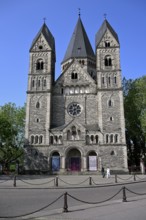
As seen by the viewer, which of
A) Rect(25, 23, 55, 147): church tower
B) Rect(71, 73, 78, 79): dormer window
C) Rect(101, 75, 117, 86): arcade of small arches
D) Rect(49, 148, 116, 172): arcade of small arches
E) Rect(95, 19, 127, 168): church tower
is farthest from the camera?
Rect(71, 73, 78, 79): dormer window

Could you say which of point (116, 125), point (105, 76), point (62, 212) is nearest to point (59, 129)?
point (116, 125)

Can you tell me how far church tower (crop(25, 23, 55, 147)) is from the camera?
116 feet

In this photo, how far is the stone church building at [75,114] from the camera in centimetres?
3356

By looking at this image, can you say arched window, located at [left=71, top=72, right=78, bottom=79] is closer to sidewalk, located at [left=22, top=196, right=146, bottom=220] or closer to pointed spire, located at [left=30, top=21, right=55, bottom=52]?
pointed spire, located at [left=30, top=21, right=55, bottom=52]

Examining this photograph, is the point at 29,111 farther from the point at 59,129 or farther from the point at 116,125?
the point at 116,125

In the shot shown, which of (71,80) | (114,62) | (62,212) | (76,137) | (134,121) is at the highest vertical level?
(114,62)

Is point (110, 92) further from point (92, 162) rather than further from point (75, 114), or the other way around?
point (92, 162)

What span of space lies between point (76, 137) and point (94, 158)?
4.02 m

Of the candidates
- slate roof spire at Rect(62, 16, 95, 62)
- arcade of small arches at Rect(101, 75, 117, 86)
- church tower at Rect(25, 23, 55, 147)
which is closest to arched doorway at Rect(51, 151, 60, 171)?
church tower at Rect(25, 23, 55, 147)

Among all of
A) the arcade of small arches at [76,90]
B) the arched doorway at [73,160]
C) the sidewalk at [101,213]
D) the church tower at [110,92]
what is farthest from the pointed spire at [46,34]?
the sidewalk at [101,213]

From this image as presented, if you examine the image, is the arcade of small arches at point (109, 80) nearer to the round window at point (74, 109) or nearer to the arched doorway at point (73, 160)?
the round window at point (74, 109)

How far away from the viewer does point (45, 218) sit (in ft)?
25.9

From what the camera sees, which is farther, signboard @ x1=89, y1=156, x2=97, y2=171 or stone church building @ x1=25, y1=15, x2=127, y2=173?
stone church building @ x1=25, y1=15, x2=127, y2=173

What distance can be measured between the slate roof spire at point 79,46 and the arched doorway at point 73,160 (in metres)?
21.6
